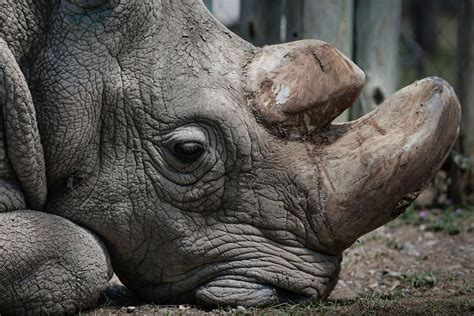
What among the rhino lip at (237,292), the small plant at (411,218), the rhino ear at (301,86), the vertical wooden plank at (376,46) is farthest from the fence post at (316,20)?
the rhino lip at (237,292)

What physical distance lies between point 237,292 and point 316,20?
3.31m

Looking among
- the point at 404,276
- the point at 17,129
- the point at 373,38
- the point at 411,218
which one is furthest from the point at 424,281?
the point at 373,38

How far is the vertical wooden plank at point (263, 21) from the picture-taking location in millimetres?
8953

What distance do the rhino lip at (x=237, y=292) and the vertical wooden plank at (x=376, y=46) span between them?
12.2 ft

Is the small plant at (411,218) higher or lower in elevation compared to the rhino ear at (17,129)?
lower

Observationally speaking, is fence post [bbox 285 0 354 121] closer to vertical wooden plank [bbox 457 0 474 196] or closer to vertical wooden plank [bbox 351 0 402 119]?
vertical wooden plank [bbox 351 0 402 119]

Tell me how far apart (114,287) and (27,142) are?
1.20 m

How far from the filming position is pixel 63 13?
4820 millimetres

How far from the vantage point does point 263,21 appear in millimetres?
8969

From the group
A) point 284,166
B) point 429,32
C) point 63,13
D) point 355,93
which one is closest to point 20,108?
point 63,13

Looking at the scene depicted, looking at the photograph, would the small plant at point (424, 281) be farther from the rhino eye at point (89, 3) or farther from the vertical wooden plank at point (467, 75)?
the vertical wooden plank at point (467, 75)

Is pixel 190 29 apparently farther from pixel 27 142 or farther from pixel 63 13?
pixel 27 142

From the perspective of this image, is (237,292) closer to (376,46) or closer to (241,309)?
(241,309)

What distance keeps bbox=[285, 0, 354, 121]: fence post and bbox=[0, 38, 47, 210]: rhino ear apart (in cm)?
337
